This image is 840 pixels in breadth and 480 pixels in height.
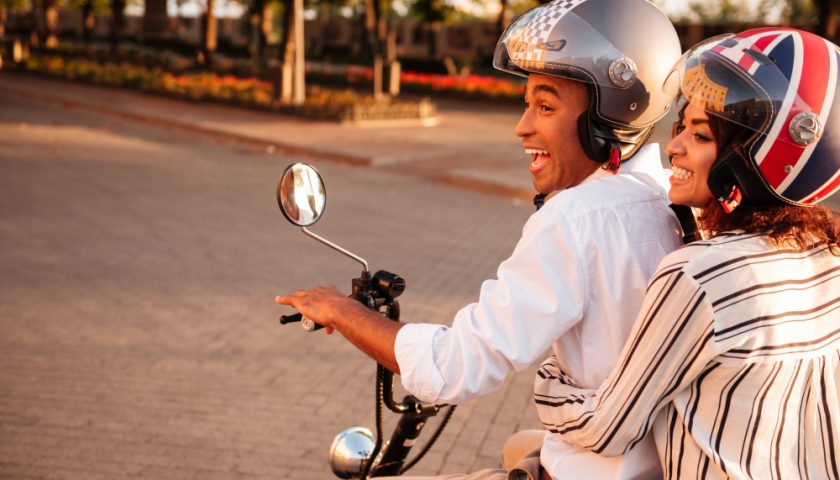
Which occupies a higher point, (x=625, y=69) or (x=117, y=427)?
(x=625, y=69)

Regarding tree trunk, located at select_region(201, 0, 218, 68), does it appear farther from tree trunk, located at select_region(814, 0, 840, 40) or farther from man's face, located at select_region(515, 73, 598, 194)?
man's face, located at select_region(515, 73, 598, 194)

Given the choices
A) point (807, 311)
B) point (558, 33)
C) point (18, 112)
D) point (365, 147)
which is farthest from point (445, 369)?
point (18, 112)

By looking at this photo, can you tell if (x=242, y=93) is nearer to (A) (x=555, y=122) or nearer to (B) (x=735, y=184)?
(A) (x=555, y=122)

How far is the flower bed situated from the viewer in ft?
65.8

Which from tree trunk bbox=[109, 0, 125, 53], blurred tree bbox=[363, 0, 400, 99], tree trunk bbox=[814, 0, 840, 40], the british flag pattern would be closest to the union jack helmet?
the british flag pattern

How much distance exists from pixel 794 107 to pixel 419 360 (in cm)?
90

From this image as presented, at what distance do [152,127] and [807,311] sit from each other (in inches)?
696

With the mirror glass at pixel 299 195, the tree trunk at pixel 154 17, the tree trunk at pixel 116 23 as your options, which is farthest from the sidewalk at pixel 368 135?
the mirror glass at pixel 299 195

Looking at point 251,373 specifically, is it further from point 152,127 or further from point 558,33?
point 152,127

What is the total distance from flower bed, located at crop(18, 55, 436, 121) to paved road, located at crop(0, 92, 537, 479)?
7.02m

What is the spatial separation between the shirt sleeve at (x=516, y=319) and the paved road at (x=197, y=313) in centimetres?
253

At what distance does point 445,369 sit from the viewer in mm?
1920

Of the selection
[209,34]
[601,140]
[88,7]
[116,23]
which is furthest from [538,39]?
[88,7]

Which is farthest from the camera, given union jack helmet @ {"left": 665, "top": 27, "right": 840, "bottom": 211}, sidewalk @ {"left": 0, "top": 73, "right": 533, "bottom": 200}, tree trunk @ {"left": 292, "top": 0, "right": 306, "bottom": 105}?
tree trunk @ {"left": 292, "top": 0, "right": 306, "bottom": 105}
